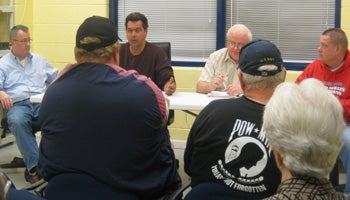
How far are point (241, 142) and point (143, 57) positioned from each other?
7.38 ft

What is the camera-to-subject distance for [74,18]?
197 inches

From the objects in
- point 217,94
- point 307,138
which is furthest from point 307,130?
point 217,94

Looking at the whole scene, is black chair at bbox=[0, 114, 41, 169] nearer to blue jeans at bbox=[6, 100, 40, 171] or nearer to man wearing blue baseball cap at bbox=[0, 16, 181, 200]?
blue jeans at bbox=[6, 100, 40, 171]

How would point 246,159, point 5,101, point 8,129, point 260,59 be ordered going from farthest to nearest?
point 8,129 → point 5,101 → point 260,59 → point 246,159

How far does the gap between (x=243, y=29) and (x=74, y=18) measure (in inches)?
78.9

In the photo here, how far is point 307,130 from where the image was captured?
117cm

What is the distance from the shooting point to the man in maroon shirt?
3.86m

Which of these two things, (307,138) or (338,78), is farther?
(338,78)

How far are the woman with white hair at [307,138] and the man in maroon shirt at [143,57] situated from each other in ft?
8.64

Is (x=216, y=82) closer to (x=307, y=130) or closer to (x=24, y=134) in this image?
(x=24, y=134)

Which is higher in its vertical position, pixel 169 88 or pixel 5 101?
pixel 169 88

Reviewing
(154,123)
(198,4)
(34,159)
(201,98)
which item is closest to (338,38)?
(201,98)

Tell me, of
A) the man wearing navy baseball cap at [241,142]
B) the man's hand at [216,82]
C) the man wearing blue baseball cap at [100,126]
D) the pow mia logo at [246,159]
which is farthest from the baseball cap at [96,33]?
the man's hand at [216,82]

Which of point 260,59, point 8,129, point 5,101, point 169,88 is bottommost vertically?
point 8,129
